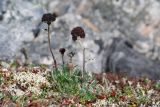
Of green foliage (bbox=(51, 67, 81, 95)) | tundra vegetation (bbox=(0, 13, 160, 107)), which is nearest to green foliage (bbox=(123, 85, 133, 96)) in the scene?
tundra vegetation (bbox=(0, 13, 160, 107))

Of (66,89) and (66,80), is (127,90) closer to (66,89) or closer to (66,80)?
(66,80)

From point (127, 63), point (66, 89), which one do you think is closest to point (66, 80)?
point (66, 89)

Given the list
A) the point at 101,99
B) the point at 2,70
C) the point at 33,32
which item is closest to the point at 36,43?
the point at 33,32

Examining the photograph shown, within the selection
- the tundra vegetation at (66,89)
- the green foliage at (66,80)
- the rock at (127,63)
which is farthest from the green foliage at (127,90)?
the rock at (127,63)

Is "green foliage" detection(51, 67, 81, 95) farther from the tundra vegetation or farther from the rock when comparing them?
the rock

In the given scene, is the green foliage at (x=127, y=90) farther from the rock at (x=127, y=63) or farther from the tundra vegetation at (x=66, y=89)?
the rock at (x=127, y=63)

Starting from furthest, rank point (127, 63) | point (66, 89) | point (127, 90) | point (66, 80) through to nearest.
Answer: point (127, 63), point (127, 90), point (66, 80), point (66, 89)

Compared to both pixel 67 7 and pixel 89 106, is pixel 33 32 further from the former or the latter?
pixel 67 7
